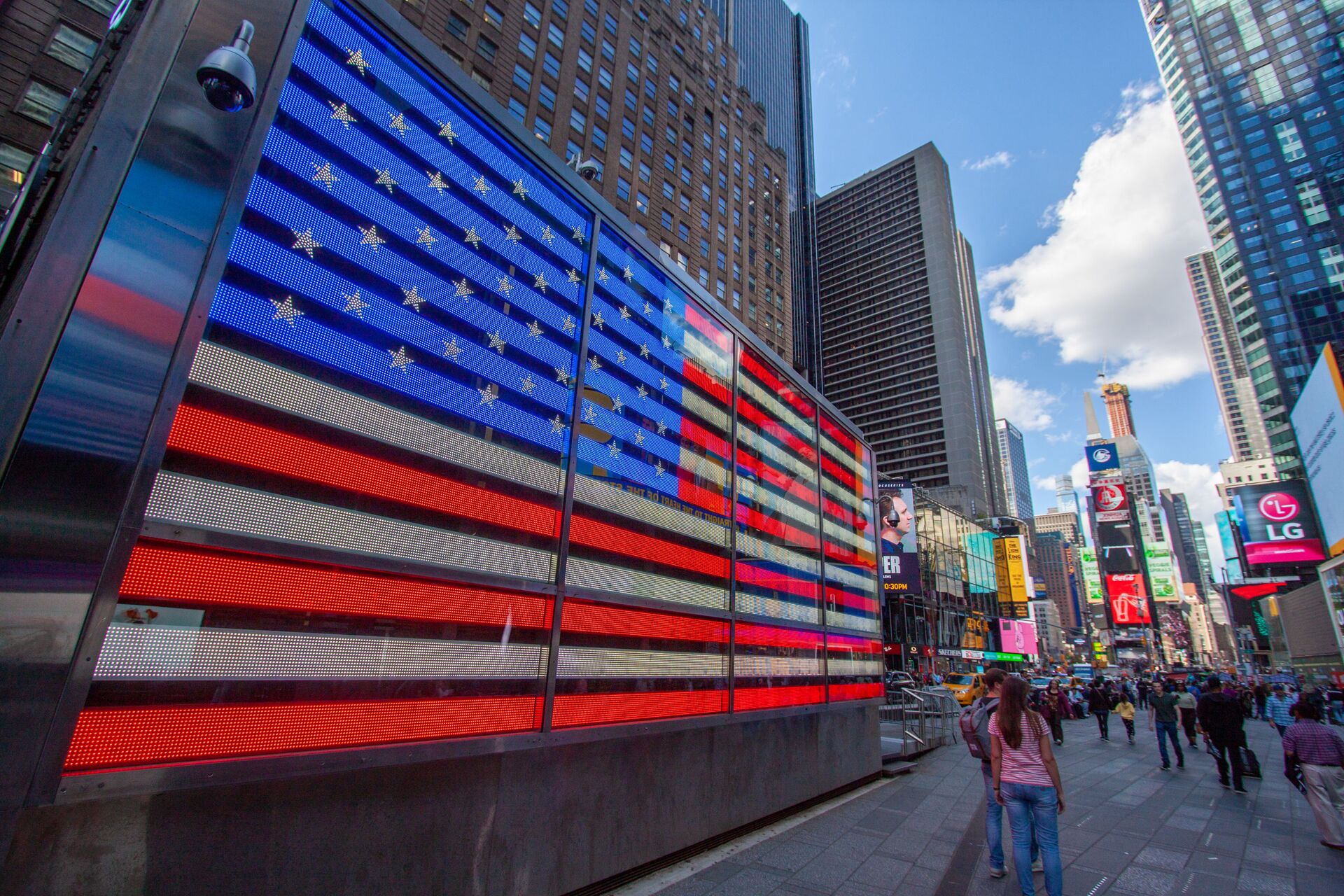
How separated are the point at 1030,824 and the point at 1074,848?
2996mm

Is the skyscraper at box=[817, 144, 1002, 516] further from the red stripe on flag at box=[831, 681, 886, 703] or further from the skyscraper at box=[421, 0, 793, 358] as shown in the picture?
the red stripe on flag at box=[831, 681, 886, 703]

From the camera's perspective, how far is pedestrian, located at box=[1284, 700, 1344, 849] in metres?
7.19

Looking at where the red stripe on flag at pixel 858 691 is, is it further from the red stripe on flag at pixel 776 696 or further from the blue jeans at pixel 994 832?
the blue jeans at pixel 994 832

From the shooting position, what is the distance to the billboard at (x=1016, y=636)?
210 feet

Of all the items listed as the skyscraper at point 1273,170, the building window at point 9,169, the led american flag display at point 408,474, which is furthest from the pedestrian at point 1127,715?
the skyscraper at point 1273,170

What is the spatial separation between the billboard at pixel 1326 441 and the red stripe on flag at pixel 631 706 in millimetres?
58878

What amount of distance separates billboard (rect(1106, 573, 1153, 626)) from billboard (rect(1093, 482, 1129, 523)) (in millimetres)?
6556

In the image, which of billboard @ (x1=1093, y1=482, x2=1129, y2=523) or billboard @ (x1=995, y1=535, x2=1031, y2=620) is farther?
billboard @ (x1=1093, y1=482, x2=1129, y2=523)

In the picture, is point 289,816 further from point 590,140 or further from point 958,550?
point 958,550

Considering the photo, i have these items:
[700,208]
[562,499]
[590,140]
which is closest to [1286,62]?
[700,208]

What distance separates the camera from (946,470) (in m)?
95.8

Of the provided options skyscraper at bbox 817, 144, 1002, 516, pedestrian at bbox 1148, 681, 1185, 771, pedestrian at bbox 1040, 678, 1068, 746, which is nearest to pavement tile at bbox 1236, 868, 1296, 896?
pedestrian at bbox 1148, 681, 1185, 771

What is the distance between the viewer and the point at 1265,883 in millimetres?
5953

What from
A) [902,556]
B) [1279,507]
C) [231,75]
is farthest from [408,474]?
[1279,507]
